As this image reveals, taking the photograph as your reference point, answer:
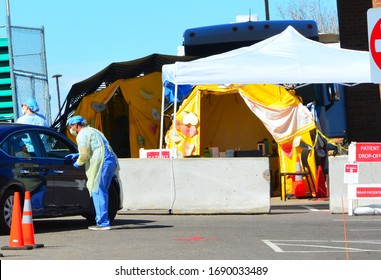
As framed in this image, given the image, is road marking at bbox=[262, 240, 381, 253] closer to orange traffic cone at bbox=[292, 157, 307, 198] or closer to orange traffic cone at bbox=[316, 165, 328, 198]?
orange traffic cone at bbox=[316, 165, 328, 198]

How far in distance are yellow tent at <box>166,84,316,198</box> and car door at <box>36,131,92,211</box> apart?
655cm

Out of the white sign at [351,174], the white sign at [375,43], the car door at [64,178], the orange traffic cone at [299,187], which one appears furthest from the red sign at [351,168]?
the white sign at [375,43]

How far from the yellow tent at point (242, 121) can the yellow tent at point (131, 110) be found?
4.34ft

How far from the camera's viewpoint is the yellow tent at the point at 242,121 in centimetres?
2419

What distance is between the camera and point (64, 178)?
1639 centimetres

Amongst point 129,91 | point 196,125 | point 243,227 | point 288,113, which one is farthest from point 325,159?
point 243,227

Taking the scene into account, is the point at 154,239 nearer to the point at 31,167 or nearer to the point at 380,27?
the point at 31,167

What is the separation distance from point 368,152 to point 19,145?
6826 millimetres

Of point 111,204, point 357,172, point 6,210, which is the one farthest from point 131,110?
point 6,210

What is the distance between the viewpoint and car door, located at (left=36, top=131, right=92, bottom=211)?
637 inches

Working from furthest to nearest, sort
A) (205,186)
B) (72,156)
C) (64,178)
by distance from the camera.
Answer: (205,186), (72,156), (64,178)

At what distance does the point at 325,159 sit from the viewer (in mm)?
24156

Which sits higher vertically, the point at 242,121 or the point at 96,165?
the point at 242,121

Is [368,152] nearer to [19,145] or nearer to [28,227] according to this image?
[19,145]
